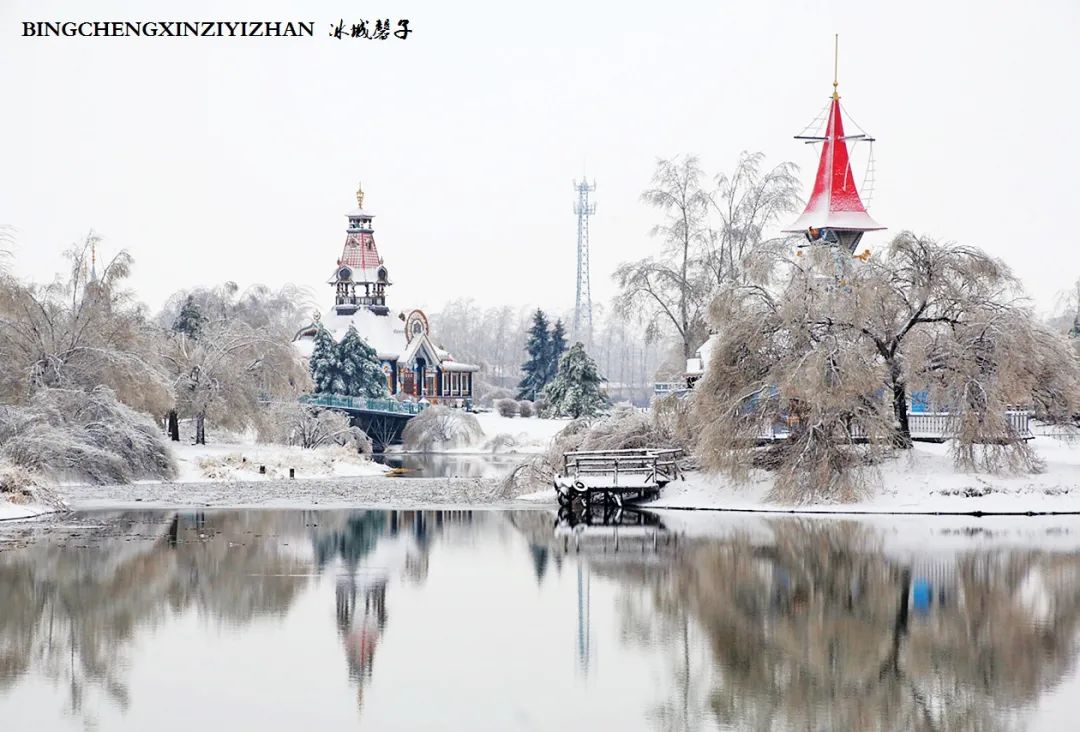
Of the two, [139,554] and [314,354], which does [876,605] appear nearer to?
[139,554]

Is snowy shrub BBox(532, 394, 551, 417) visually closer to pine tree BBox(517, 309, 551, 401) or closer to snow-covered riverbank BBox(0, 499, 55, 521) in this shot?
pine tree BBox(517, 309, 551, 401)

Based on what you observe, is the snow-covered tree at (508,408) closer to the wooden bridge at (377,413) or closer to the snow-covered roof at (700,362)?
the wooden bridge at (377,413)

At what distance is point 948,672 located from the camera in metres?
14.6

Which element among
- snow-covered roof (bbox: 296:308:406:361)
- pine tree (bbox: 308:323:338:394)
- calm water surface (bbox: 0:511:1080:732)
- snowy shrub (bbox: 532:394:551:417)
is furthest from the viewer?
snow-covered roof (bbox: 296:308:406:361)

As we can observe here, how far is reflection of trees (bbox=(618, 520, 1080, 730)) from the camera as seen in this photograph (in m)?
13.2

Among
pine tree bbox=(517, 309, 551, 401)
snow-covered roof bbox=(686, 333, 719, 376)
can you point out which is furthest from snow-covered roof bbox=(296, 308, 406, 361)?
snow-covered roof bbox=(686, 333, 719, 376)

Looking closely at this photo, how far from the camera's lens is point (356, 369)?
257ft

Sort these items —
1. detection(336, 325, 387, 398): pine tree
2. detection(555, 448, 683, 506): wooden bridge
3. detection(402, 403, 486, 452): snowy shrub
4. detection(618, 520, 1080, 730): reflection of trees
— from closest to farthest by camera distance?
detection(618, 520, 1080, 730): reflection of trees → detection(555, 448, 683, 506): wooden bridge → detection(402, 403, 486, 452): snowy shrub → detection(336, 325, 387, 398): pine tree

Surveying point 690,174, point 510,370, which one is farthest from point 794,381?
point 510,370

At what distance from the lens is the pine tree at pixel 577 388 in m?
80.5

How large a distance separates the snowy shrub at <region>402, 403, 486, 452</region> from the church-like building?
688 inches

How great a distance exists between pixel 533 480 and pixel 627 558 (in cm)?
1492

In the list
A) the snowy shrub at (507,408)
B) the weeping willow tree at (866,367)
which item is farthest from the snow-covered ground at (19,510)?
the snowy shrub at (507,408)

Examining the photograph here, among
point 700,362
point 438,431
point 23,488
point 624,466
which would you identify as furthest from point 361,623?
point 438,431
